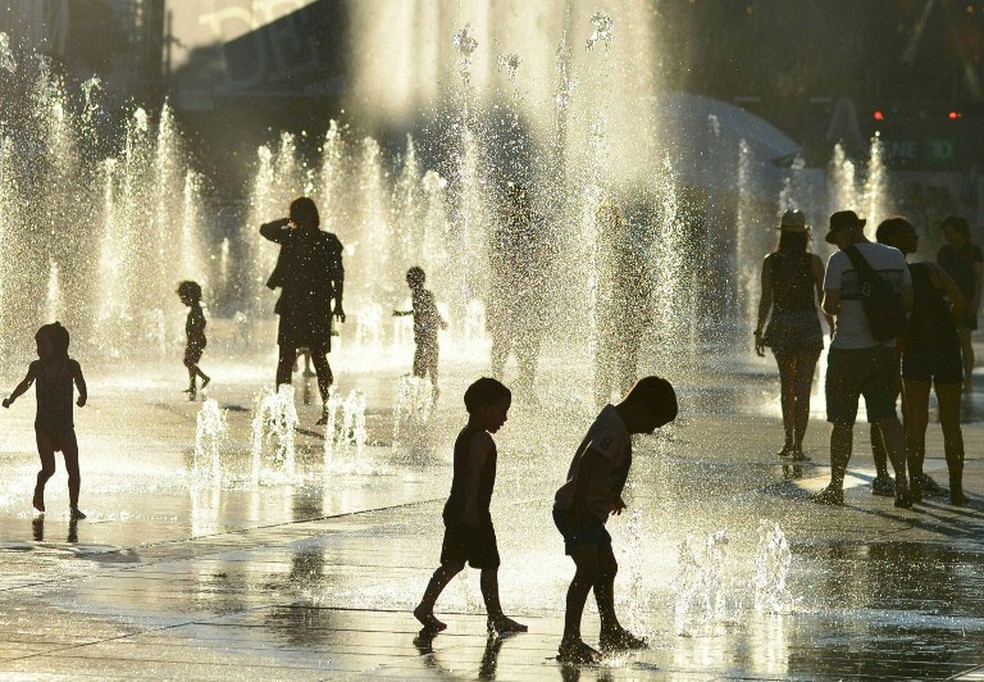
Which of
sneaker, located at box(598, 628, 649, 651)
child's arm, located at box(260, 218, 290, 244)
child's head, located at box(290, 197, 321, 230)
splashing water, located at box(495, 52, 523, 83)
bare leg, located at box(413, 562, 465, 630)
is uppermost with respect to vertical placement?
splashing water, located at box(495, 52, 523, 83)

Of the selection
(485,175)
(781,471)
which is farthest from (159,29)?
(781,471)

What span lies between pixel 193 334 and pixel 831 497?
10.7 metres

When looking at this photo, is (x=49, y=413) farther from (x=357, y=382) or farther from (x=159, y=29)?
(x=159, y=29)

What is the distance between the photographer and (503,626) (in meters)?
7.78

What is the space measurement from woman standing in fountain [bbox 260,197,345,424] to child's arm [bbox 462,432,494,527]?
923 centimetres

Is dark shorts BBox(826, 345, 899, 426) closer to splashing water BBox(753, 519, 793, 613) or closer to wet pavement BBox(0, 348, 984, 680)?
wet pavement BBox(0, 348, 984, 680)

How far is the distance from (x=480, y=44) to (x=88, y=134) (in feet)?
47.4

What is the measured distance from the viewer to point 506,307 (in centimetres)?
2016

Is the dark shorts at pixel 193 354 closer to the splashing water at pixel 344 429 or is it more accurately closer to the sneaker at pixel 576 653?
the splashing water at pixel 344 429

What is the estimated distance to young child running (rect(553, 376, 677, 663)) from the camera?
7379 mm

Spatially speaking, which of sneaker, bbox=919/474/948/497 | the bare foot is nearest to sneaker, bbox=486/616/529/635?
the bare foot

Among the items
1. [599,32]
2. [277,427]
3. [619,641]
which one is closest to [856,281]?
[619,641]

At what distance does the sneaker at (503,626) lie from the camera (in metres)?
7.77

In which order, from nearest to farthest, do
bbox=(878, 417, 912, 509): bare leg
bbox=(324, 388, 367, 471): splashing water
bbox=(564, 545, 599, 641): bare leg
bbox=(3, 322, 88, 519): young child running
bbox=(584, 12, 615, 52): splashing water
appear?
bbox=(564, 545, 599, 641): bare leg → bbox=(3, 322, 88, 519): young child running → bbox=(878, 417, 912, 509): bare leg → bbox=(324, 388, 367, 471): splashing water → bbox=(584, 12, 615, 52): splashing water
